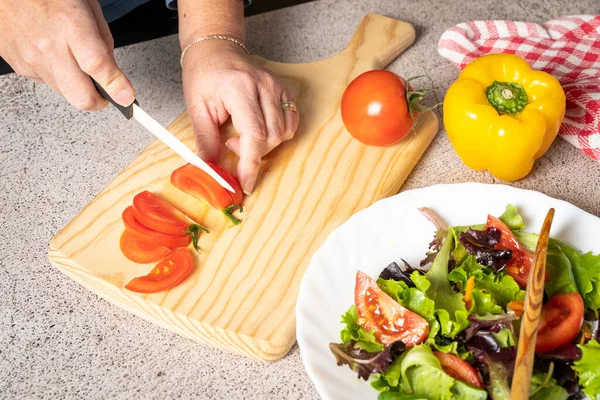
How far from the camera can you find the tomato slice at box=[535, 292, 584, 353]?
113 centimetres

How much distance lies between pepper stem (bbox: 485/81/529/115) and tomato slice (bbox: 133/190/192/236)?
0.74 m

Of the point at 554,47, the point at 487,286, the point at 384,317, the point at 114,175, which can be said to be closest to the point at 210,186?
the point at 114,175

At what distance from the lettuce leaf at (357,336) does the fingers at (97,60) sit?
2.00 ft

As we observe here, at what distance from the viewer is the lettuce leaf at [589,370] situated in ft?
3.53

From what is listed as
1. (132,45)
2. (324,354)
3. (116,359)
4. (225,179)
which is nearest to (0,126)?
(132,45)

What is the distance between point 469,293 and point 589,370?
22 cm

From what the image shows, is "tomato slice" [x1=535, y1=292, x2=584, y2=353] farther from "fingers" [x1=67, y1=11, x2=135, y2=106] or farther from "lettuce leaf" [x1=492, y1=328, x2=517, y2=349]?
"fingers" [x1=67, y1=11, x2=135, y2=106]

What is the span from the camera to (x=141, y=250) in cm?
143

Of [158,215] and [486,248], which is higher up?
[486,248]

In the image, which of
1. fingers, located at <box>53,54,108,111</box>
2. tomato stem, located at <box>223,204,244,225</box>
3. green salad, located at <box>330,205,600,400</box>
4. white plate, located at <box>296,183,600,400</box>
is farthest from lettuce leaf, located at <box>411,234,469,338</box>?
fingers, located at <box>53,54,108,111</box>

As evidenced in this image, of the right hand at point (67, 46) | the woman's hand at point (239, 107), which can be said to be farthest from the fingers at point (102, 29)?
the woman's hand at point (239, 107)

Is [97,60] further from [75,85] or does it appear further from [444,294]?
[444,294]

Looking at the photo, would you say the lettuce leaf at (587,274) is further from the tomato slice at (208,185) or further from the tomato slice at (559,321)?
the tomato slice at (208,185)

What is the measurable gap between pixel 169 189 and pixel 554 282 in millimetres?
855
